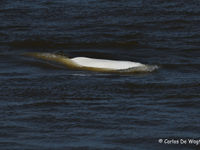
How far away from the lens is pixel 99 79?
14.7 metres

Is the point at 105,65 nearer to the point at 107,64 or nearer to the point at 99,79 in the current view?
the point at 107,64

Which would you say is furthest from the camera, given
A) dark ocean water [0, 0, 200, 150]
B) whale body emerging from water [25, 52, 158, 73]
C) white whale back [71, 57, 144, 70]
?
white whale back [71, 57, 144, 70]

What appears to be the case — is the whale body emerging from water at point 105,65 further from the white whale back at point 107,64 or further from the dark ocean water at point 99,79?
the dark ocean water at point 99,79

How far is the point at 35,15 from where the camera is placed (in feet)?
72.5

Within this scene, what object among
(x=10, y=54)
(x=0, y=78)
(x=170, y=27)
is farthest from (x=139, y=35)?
(x=0, y=78)

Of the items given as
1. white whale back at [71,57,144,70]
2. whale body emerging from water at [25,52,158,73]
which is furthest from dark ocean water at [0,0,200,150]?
white whale back at [71,57,144,70]

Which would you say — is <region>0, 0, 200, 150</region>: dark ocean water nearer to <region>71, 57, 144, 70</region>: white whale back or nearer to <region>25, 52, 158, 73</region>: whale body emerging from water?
<region>25, 52, 158, 73</region>: whale body emerging from water

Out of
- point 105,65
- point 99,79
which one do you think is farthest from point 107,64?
point 99,79

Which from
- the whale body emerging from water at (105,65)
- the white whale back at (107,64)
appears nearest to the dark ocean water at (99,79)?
the whale body emerging from water at (105,65)

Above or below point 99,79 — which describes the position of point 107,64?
above

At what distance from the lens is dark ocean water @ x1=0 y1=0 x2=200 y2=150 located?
1088cm

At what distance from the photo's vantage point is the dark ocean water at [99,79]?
1088cm

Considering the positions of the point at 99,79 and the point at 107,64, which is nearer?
the point at 99,79

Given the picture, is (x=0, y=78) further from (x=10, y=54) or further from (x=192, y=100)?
(x=192, y=100)
